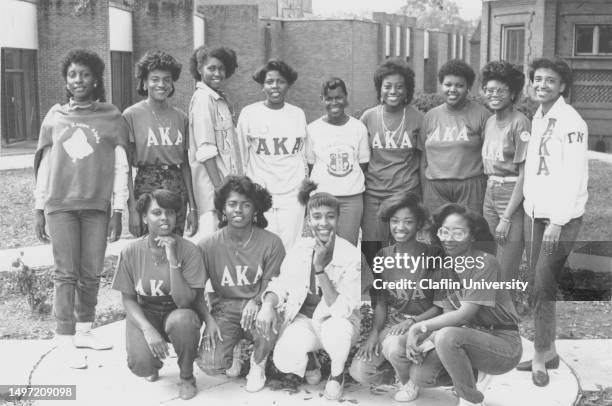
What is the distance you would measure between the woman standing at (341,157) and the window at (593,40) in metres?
22.4

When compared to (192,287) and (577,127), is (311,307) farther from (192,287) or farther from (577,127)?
(577,127)

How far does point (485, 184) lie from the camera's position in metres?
5.59

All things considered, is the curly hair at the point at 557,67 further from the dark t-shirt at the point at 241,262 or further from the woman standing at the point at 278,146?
the dark t-shirt at the point at 241,262

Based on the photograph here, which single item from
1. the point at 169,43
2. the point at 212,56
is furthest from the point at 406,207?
the point at 169,43

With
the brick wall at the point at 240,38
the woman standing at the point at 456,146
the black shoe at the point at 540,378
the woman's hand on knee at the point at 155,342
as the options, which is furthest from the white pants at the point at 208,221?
the brick wall at the point at 240,38

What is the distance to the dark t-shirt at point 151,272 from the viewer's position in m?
4.77

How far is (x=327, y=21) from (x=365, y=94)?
344 centimetres

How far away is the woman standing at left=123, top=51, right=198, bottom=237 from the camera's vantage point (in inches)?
212

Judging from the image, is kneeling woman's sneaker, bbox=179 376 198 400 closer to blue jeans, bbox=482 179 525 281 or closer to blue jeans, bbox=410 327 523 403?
blue jeans, bbox=410 327 523 403

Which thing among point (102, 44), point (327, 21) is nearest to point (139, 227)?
point (102, 44)

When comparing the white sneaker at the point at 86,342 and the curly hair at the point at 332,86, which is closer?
the white sneaker at the point at 86,342

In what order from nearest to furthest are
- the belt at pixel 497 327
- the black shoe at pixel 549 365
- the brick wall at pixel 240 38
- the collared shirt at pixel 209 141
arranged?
the belt at pixel 497 327 → the black shoe at pixel 549 365 → the collared shirt at pixel 209 141 → the brick wall at pixel 240 38

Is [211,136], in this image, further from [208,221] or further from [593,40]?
[593,40]

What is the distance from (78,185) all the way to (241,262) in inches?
43.8
